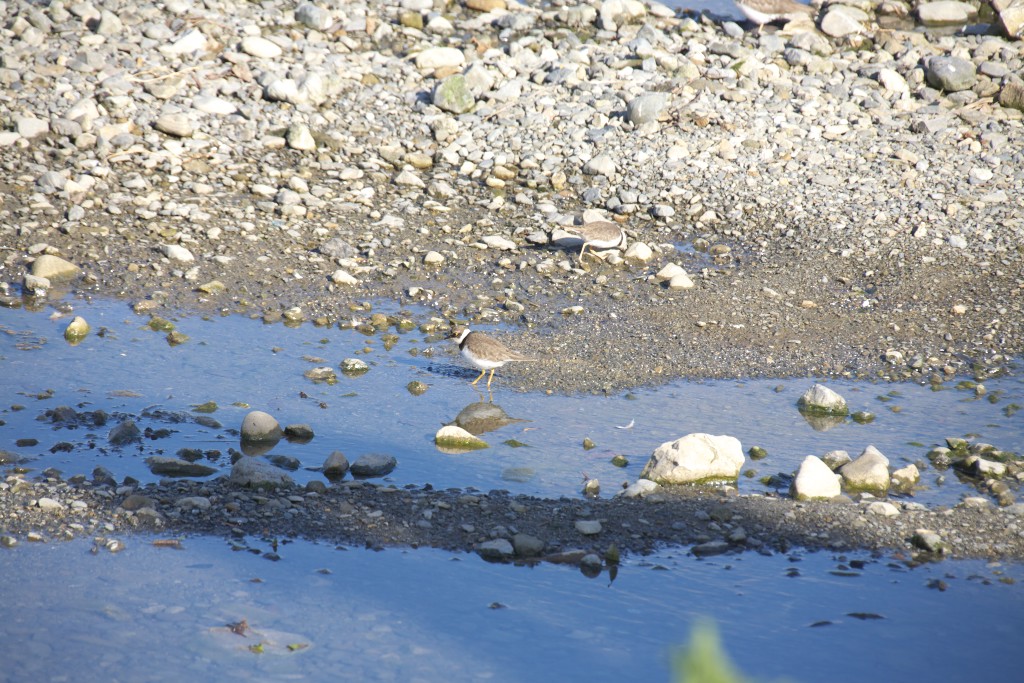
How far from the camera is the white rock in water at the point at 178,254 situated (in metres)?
11.4

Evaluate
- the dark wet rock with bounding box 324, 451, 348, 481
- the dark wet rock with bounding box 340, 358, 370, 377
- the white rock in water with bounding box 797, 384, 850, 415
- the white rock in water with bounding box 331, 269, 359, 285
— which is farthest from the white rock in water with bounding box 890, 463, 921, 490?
the white rock in water with bounding box 331, 269, 359, 285

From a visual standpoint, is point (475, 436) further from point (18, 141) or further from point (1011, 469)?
point (18, 141)

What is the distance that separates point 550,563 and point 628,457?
1708 mm

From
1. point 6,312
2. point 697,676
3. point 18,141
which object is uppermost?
point 697,676

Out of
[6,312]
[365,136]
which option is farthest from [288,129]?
[6,312]

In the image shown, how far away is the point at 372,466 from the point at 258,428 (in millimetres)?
1081

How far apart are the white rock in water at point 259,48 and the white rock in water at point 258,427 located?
8.82 m

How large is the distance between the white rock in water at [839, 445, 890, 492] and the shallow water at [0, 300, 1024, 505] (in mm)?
309

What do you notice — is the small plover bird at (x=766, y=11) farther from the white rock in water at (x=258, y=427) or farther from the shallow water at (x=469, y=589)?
the white rock in water at (x=258, y=427)

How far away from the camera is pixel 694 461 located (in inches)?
302

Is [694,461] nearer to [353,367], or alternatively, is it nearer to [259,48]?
[353,367]

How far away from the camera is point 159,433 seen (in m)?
8.23

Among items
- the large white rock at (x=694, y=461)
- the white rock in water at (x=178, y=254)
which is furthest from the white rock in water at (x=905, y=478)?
the white rock in water at (x=178, y=254)

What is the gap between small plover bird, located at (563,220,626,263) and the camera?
37.9 ft
